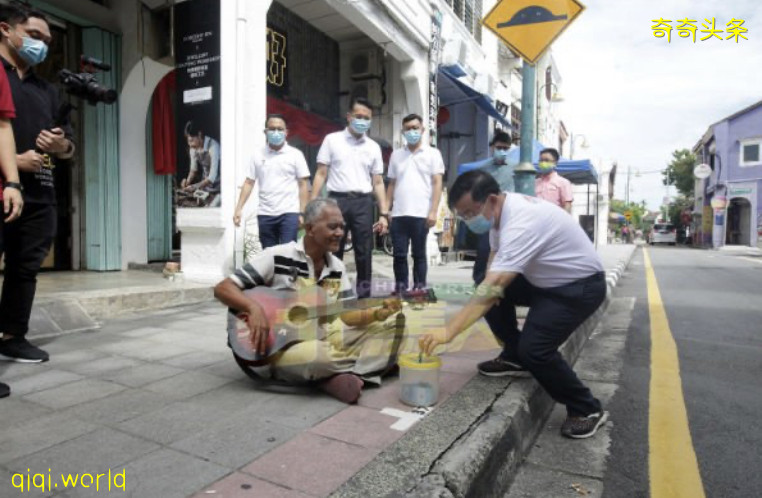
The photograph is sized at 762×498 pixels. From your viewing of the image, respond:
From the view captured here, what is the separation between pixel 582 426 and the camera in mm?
2352

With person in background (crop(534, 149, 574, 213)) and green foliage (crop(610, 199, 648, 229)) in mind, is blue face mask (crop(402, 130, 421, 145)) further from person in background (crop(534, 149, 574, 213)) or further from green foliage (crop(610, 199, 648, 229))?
green foliage (crop(610, 199, 648, 229))

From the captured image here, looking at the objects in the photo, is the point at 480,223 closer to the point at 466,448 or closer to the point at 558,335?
the point at 558,335

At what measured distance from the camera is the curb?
1.56 metres

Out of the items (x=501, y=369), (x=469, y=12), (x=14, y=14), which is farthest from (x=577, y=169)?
(x=14, y=14)

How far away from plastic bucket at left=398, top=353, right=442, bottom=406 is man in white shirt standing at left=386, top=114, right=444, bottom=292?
2.30 metres

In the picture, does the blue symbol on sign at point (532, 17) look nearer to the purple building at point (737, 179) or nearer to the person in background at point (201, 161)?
the person in background at point (201, 161)

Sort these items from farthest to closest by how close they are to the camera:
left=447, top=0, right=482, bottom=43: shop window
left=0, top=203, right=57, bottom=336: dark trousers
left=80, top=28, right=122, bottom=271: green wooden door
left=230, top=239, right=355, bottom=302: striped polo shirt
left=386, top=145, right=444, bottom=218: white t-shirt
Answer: left=447, top=0, right=482, bottom=43: shop window < left=80, top=28, right=122, bottom=271: green wooden door < left=386, top=145, right=444, bottom=218: white t-shirt < left=0, top=203, right=57, bottom=336: dark trousers < left=230, top=239, right=355, bottom=302: striped polo shirt

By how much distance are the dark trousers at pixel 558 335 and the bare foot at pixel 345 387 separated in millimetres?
752

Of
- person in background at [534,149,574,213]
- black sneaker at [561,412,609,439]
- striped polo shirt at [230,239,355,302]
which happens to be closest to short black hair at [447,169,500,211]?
striped polo shirt at [230,239,355,302]

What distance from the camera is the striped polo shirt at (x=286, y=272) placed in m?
2.45

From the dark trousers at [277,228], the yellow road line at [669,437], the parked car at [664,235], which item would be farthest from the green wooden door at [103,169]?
the parked car at [664,235]

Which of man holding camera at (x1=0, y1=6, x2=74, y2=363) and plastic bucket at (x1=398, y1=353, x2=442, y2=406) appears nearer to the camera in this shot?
plastic bucket at (x1=398, y1=353, x2=442, y2=406)

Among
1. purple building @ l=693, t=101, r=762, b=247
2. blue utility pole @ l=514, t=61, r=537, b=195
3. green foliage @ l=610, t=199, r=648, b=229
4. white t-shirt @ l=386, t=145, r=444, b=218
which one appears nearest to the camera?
blue utility pole @ l=514, t=61, r=537, b=195

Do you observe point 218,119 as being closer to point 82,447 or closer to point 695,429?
point 82,447
